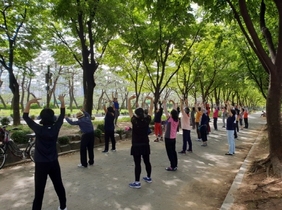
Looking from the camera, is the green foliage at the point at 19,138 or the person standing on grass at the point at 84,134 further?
the green foliage at the point at 19,138

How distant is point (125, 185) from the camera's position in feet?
18.8

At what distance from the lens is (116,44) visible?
56.0 feet

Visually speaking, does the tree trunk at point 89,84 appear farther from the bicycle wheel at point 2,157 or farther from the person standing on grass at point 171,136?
the person standing on grass at point 171,136

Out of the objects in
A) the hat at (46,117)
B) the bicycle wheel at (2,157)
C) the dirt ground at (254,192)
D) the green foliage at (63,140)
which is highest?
the hat at (46,117)

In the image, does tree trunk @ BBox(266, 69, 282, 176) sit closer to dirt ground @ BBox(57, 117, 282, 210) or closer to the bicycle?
dirt ground @ BBox(57, 117, 282, 210)

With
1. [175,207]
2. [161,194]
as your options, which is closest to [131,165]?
[161,194]

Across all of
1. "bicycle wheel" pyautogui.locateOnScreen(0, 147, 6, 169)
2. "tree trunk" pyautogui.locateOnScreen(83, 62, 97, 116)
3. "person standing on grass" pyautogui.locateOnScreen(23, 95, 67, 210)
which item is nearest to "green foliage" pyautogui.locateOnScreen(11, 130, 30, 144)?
"bicycle wheel" pyautogui.locateOnScreen(0, 147, 6, 169)

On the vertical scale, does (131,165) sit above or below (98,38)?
below

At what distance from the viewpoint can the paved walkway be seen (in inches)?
185

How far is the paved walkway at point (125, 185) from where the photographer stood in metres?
4.70

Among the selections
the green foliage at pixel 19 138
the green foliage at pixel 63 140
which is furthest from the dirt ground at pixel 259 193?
the green foliage at pixel 19 138

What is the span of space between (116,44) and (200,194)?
13.3m

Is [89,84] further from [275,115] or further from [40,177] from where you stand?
[40,177]

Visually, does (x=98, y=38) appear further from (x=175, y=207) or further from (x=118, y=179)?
(x=175, y=207)
